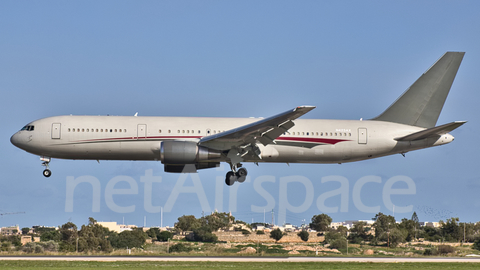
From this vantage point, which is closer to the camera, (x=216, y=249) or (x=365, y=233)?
(x=216, y=249)

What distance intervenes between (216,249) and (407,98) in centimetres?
1797

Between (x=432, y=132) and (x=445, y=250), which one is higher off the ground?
(x=432, y=132)

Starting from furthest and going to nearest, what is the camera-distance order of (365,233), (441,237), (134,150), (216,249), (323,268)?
(441,237) → (365,233) → (216,249) → (134,150) → (323,268)

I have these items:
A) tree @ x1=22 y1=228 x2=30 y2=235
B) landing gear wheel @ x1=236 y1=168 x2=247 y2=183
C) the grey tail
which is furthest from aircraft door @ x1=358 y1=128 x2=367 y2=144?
tree @ x1=22 y1=228 x2=30 y2=235

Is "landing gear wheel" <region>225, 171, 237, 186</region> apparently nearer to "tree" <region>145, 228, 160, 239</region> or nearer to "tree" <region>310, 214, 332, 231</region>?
"tree" <region>145, 228, 160, 239</region>

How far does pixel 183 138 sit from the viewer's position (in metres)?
39.4

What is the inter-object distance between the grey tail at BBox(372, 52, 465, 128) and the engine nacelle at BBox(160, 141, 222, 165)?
45.0ft

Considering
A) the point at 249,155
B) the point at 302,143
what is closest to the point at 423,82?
the point at 302,143

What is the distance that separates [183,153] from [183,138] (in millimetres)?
2164

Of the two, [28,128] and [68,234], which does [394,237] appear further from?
[28,128]

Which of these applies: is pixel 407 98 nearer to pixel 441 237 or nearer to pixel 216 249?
pixel 216 249

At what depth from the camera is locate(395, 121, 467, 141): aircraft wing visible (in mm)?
37309

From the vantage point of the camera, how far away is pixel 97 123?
39500 mm

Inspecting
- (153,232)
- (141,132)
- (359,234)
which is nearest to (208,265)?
(141,132)
